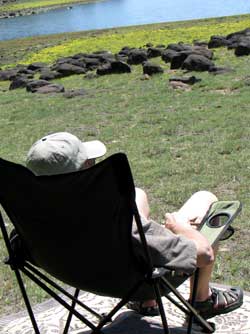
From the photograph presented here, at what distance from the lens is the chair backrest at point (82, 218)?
264 centimetres

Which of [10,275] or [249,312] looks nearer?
[249,312]

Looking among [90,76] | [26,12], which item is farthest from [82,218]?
[26,12]

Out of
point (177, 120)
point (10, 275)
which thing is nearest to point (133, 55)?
point (177, 120)

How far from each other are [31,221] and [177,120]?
7.08 m

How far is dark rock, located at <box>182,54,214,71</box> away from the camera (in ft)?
49.0

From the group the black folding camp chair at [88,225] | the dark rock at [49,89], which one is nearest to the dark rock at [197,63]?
the dark rock at [49,89]

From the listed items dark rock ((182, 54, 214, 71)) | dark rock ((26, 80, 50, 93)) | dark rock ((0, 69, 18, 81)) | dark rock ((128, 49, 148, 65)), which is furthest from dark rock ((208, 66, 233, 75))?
dark rock ((0, 69, 18, 81))

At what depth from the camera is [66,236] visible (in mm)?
2818

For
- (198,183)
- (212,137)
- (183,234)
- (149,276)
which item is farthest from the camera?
(212,137)

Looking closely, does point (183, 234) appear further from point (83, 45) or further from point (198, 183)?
point (83, 45)

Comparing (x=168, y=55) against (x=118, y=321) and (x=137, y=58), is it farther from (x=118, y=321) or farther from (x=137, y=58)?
(x=118, y=321)

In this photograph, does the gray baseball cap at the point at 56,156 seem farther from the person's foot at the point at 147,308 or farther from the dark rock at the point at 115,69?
the dark rock at the point at 115,69

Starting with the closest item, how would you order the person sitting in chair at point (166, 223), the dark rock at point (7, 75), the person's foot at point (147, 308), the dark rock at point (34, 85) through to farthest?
the person sitting in chair at point (166, 223) < the person's foot at point (147, 308) < the dark rock at point (34, 85) < the dark rock at point (7, 75)

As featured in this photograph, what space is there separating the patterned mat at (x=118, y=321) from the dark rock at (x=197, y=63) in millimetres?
11261
